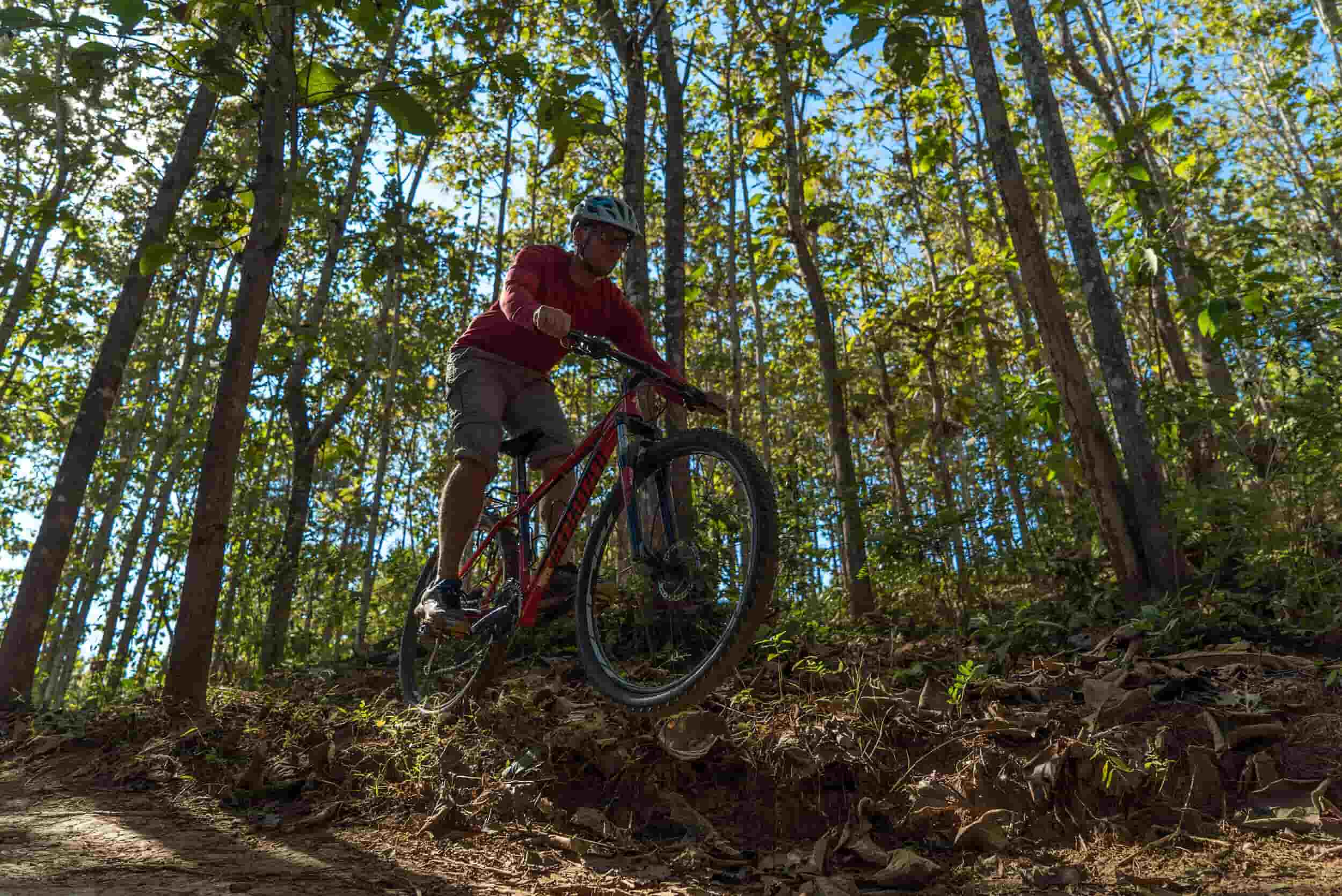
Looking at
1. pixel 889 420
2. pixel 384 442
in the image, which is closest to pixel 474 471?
pixel 889 420

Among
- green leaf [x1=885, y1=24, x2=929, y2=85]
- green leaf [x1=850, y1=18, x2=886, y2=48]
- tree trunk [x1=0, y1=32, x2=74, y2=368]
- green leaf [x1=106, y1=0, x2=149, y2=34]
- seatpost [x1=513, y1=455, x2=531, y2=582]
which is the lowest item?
seatpost [x1=513, y1=455, x2=531, y2=582]

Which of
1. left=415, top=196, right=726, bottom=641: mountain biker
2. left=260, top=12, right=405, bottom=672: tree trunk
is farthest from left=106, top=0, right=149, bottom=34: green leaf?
left=260, top=12, right=405, bottom=672: tree trunk

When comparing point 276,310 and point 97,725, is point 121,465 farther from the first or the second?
point 97,725

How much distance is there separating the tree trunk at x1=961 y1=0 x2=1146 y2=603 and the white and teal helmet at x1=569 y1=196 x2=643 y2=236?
290cm

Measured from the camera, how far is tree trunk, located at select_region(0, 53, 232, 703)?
6680 mm

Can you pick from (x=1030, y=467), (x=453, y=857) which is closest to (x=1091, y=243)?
(x=1030, y=467)

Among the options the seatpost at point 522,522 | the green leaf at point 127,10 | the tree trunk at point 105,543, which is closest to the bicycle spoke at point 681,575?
the seatpost at point 522,522

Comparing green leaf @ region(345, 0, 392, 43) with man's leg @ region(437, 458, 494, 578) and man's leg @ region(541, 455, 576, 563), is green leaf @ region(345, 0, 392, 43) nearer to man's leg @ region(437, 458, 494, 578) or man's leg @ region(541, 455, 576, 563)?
man's leg @ region(437, 458, 494, 578)

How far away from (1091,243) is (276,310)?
50.0 feet

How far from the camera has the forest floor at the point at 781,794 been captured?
97.1 inches

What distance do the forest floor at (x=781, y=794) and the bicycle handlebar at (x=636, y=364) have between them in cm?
136

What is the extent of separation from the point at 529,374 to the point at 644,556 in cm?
137

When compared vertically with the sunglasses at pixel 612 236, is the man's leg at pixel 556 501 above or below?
below

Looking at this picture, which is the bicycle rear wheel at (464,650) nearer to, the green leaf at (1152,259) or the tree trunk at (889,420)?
the green leaf at (1152,259)
